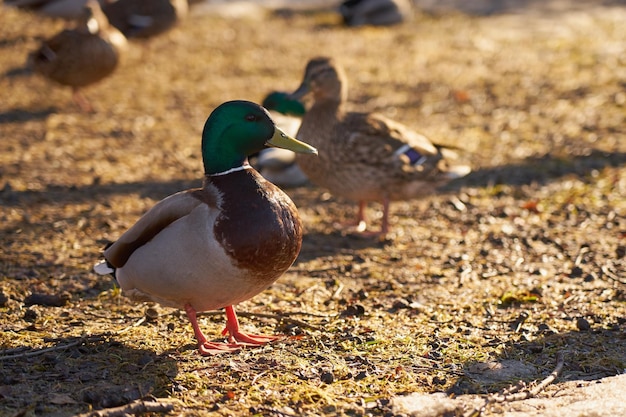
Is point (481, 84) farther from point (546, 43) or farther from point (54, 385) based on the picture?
point (54, 385)

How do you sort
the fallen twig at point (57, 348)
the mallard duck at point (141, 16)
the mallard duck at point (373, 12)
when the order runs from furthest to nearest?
1. the mallard duck at point (373, 12)
2. the mallard duck at point (141, 16)
3. the fallen twig at point (57, 348)

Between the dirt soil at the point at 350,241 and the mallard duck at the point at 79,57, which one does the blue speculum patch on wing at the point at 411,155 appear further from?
the mallard duck at the point at 79,57

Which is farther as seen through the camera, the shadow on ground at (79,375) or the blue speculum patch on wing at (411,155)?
the blue speculum patch on wing at (411,155)

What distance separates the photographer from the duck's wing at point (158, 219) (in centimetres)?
406

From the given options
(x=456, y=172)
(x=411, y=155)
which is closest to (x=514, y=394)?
(x=411, y=155)

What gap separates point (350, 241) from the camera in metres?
6.02

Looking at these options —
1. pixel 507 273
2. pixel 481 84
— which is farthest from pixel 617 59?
pixel 507 273

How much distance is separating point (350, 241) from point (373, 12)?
7.50 metres

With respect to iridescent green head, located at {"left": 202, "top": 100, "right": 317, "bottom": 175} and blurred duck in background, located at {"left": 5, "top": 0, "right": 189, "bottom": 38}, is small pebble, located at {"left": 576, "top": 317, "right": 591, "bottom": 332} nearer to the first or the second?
iridescent green head, located at {"left": 202, "top": 100, "right": 317, "bottom": 175}

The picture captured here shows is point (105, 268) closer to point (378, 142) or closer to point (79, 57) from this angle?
point (378, 142)

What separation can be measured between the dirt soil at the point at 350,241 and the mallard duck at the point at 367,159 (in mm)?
297

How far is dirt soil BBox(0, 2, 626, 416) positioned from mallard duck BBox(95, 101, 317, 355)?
271mm

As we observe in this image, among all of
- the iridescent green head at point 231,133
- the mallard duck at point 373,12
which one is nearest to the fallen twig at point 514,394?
the iridescent green head at point 231,133

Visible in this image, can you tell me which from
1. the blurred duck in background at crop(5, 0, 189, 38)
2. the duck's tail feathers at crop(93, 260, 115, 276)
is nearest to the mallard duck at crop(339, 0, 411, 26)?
the blurred duck in background at crop(5, 0, 189, 38)
